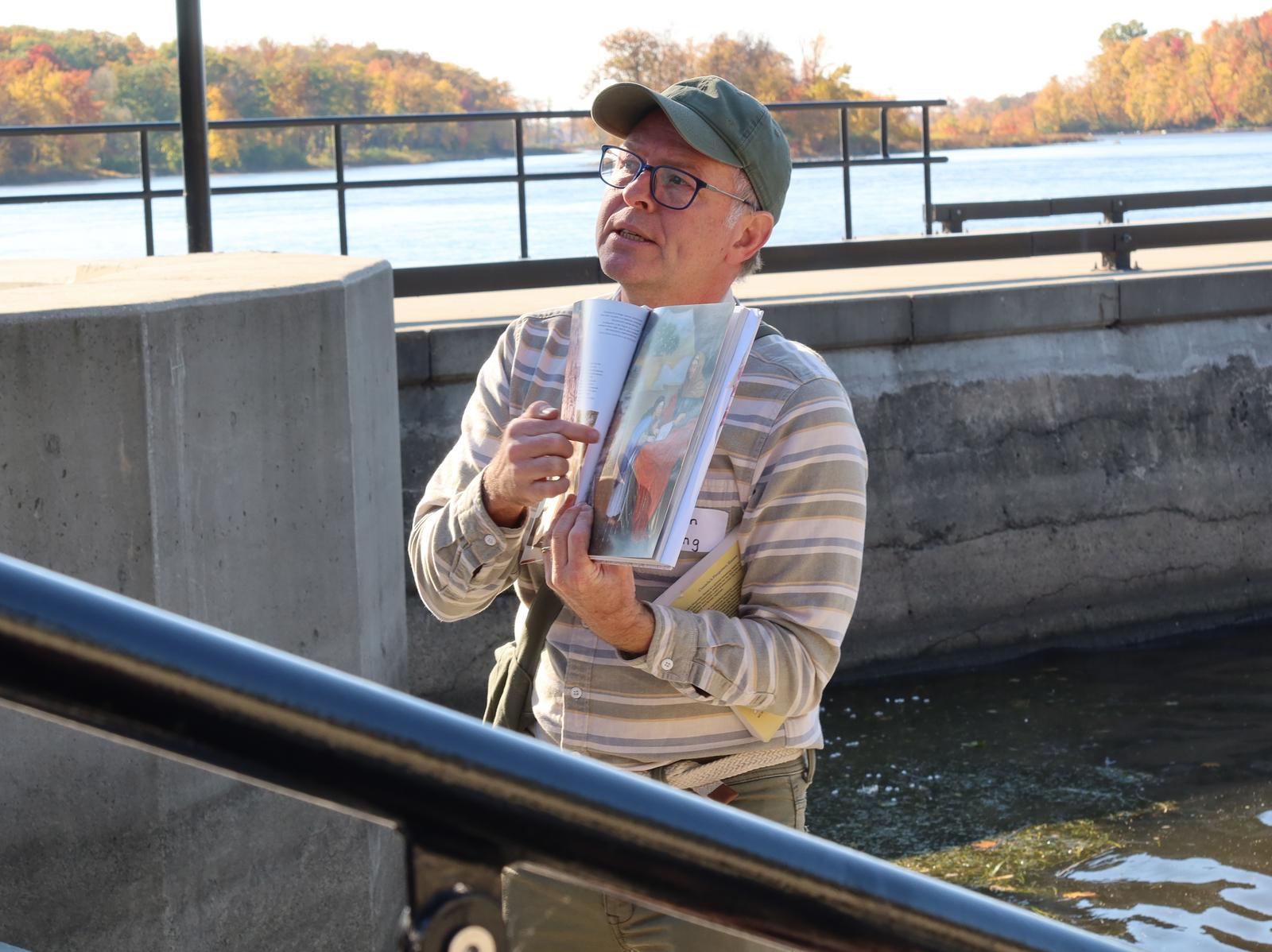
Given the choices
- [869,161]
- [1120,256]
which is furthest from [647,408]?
[869,161]

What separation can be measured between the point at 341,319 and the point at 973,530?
4.68m

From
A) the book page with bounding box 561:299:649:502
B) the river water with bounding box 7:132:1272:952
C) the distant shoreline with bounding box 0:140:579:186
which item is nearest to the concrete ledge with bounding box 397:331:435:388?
the river water with bounding box 7:132:1272:952

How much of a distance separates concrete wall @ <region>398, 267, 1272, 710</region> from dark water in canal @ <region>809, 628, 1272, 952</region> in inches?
12.5

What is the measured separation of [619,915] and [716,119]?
112cm

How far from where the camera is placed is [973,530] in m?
8.04

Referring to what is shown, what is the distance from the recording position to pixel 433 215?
51.1 ft

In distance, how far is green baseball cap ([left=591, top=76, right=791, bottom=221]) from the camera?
2.32 m

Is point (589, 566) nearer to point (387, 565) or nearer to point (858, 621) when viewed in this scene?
point (387, 565)

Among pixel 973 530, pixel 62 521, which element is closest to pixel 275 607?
pixel 62 521

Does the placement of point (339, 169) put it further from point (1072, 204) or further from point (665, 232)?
point (665, 232)

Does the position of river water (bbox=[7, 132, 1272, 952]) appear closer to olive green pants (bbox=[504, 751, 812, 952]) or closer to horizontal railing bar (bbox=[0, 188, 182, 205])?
horizontal railing bar (bbox=[0, 188, 182, 205])

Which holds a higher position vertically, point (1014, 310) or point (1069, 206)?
point (1069, 206)

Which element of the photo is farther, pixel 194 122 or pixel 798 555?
pixel 194 122

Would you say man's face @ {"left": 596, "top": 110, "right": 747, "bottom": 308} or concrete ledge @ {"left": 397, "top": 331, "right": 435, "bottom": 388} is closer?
man's face @ {"left": 596, "top": 110, "right": 747, "bottom": 308}
